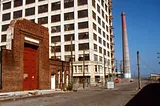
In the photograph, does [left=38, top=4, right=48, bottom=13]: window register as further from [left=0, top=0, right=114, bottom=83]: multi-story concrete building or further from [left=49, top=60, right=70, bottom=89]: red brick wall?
[left=49, top=60, right=70, bottom=89]: red brick wall

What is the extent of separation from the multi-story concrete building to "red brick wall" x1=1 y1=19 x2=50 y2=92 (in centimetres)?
2244

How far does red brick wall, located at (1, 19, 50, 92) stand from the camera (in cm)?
2369

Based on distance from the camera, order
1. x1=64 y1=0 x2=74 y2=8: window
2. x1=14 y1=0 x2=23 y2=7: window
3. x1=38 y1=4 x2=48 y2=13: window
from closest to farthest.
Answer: x1=64 y1=0 x2=74 y2=8: window → x1=38 y1=4 x2=48 y2=13: window → x1=14 y1=0 x2=23 y2=7: window

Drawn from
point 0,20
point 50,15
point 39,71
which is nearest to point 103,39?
point 50,15

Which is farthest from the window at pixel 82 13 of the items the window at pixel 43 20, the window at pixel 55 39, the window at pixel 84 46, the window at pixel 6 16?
the window at pixel 6 16

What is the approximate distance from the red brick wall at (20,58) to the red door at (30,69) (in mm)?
688

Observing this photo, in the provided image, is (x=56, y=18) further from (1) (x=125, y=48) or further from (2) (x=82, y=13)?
(1) (x=125, y=48)

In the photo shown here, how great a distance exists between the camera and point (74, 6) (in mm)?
61281

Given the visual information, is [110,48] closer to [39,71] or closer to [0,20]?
[0,20]

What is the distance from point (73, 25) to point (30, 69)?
34.2 meters

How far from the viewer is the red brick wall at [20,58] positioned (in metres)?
23.7

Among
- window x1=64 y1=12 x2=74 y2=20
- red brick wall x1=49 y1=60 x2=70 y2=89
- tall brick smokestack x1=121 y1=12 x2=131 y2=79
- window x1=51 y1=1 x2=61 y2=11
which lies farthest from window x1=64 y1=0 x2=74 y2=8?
tall brick smokestack x1=121 y1=12 x2=131 y2=79

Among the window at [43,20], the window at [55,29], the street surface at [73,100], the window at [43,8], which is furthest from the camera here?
the window at [43,8]

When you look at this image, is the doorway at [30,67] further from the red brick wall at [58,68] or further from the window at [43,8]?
the window at [43,8]
